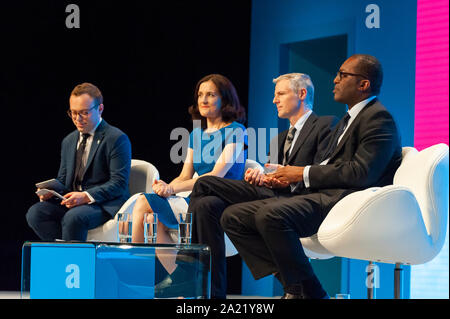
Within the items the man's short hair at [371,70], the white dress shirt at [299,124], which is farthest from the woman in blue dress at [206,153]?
the man's short hair at [371,70]

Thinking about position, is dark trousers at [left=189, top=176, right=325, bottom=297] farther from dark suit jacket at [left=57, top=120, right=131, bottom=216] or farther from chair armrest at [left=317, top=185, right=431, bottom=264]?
dark suit jacket at [left=57, top=120, right=131, bottom=216]

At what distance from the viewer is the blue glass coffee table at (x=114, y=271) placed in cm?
293

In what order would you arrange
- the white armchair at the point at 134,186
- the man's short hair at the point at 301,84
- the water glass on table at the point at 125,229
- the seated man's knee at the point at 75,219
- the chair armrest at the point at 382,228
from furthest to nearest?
the white armchair at the point at 134,186 < the seated man's knee at the point at 75,219 < the man's short hair at the point at 301,84 < the water glass on table at the point at 125,229 < the chair armrest at the point at 382,228

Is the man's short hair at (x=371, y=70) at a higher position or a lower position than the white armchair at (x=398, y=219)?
higher

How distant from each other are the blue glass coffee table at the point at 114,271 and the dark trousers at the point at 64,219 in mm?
1403

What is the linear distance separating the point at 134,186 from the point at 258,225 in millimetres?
1777

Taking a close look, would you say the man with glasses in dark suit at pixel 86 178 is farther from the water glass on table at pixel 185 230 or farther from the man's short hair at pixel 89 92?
the water glass on table at pixel 185 230

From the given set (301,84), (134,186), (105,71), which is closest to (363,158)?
(301,84)

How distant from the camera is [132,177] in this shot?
199 inches

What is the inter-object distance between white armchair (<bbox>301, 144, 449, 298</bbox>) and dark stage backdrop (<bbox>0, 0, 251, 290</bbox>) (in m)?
2.95

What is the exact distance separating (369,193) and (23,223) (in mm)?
3390
